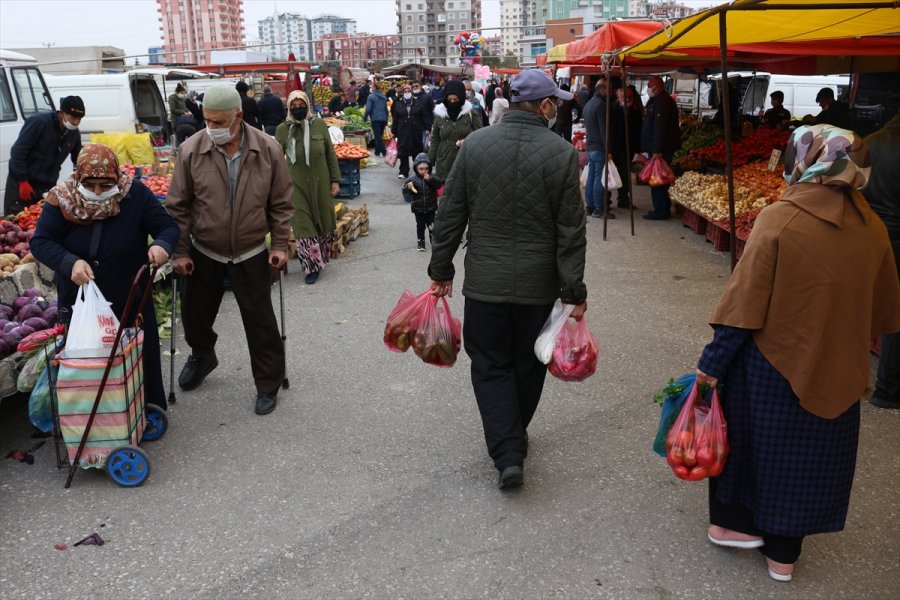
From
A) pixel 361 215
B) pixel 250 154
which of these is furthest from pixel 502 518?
pixel 361 215

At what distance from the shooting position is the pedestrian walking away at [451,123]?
10047 millimetres

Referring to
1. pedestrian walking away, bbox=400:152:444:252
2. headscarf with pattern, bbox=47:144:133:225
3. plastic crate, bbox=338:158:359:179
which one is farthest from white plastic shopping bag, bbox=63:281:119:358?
plastic crate, bbox=338:158:359:179

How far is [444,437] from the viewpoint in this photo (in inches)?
183

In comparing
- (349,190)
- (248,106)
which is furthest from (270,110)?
(349,190)

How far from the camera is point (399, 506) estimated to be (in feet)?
12.7

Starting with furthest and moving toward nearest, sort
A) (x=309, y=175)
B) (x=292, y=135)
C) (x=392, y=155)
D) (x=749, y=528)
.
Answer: (x=392, y=155) → (x=309, y=175) → (x=292, y=135) → (x=749, y=528)

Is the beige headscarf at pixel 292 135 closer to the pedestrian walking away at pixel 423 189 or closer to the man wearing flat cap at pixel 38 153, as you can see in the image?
the pedestrian walking away at pixel 423 189

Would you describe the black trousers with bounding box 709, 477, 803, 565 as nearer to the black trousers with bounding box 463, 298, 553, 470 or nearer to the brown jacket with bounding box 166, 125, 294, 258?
the black trousers with bounding box 463, 298, 553, 470

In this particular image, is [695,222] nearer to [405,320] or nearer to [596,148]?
[596,148]

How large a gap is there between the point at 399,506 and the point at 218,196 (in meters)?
2.13

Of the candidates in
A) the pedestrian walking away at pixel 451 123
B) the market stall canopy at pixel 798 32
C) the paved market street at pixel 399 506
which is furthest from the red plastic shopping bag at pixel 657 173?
the paved market street at pixel 399 506

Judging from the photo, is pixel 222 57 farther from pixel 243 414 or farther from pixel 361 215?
pixel 243 414

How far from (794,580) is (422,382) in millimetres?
2833

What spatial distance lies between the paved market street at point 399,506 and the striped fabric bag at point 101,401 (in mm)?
236
